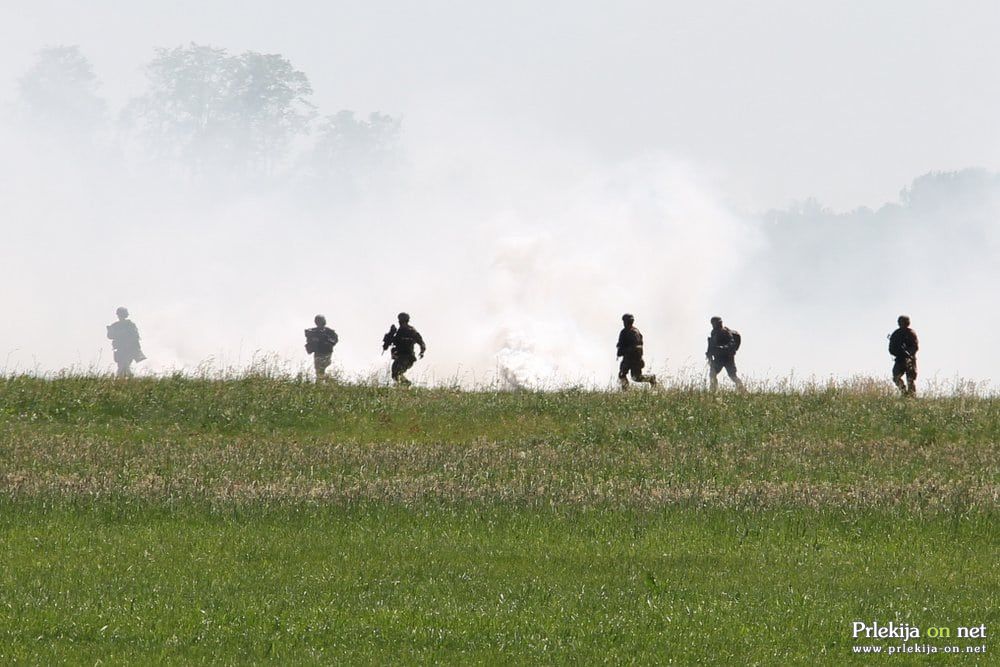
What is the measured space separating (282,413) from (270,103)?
308 feet

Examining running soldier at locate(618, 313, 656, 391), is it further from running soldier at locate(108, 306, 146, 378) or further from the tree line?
the tree line

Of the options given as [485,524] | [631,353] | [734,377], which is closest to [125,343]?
[631,353]

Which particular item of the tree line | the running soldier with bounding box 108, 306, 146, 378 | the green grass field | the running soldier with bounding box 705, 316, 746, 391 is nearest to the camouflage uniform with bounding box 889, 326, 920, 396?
the green grass field

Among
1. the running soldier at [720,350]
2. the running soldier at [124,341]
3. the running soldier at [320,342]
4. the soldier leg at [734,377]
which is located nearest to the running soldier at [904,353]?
the soldier leg at [734,377]

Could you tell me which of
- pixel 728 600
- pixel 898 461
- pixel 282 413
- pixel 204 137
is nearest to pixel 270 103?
pixel 204 137

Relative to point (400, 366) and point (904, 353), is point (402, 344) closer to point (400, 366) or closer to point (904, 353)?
point (400, 366)

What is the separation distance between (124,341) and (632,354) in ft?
46.8

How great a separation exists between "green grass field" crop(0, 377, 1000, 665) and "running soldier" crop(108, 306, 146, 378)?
8636mm

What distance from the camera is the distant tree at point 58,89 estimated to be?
11656 centimetres

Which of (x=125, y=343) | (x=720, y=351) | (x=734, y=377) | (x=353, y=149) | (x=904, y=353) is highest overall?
(x=353, y=149)

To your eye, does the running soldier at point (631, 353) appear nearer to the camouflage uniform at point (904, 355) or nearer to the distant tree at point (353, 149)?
the camouflage uniform at point (904, 355)

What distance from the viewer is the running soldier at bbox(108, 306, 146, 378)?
1406 inches

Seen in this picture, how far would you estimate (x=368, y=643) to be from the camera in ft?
34.4

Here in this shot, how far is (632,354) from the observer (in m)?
29.3
